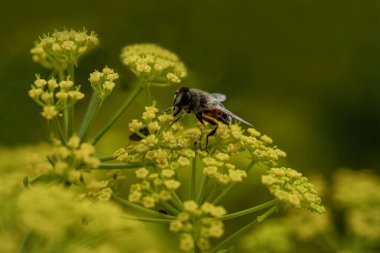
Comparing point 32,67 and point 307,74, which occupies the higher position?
point 307,74

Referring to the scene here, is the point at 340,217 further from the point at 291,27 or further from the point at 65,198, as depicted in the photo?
the point at 65,198

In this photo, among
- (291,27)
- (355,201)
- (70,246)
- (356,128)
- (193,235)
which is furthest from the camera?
(291,27)

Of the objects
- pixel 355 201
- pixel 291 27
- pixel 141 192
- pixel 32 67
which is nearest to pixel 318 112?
pixel 291 27

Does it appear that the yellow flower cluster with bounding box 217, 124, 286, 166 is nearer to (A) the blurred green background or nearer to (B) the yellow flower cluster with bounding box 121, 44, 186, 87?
(B) the yellow flower cluster with bounding box 121, 44, 186, 87

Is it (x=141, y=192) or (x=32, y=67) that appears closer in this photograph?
(x=141, y=192)

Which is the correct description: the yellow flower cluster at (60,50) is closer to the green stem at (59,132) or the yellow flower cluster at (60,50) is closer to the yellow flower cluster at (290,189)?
the green stem at (59,132)

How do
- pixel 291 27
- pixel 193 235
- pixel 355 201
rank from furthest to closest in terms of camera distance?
pixel 291 27, pixel 355 201, pixel 193 235
